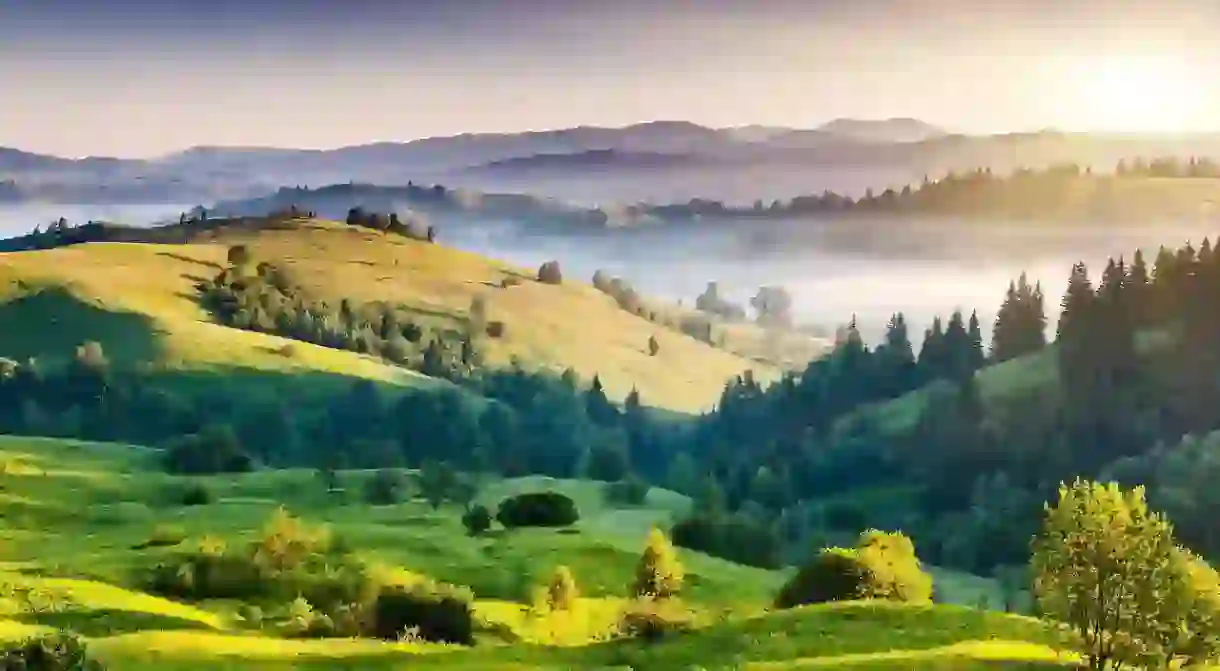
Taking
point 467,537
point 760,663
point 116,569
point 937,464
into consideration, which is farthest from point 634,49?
point 760,663

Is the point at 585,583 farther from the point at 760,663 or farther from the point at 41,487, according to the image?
the point at 41,487

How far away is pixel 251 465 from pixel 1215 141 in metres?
159

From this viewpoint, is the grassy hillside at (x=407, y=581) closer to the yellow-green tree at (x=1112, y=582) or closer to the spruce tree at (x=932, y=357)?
the yellow-green tree at (x=1112, y=582)

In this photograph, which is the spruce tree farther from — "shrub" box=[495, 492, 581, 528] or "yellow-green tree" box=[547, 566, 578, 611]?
"yellow-green tree" box=[547, 566, 578, 611]

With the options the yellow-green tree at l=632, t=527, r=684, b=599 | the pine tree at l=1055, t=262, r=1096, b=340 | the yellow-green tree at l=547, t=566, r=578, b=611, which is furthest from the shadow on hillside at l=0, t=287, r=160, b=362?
the pine tree at l=1055, t=262, r=1096, b=340

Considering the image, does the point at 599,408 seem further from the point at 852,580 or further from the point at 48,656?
the point at 48,656

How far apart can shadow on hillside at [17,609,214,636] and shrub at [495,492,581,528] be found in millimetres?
43873

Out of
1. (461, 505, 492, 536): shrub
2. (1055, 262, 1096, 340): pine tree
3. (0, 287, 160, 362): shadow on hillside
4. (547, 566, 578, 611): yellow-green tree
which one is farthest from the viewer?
(0, 287, 160, 362): shadow on hillside

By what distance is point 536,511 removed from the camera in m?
86.4

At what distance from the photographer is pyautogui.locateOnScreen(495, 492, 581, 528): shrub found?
85.6 metres

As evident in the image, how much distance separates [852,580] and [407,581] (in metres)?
18.4

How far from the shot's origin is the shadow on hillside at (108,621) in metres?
38.7

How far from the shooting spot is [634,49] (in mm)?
139625

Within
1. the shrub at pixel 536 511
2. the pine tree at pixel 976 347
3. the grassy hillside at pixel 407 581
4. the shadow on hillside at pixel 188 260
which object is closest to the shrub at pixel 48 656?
the grassy hillside at pixel 407 581
